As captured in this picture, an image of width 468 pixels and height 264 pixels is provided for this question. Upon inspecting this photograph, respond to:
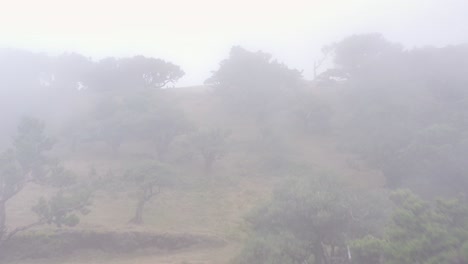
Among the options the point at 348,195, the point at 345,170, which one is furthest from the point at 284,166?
the point at 348,195

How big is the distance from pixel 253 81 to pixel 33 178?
23.5m

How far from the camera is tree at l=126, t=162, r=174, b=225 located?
20469 millimetres

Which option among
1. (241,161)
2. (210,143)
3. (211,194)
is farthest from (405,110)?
(211,194)

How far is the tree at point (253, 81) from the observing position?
37844mm

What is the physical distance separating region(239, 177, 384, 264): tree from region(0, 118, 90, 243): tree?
6.99 meters

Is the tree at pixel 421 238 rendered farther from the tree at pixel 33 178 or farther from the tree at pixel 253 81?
the tree at pixel 253 81

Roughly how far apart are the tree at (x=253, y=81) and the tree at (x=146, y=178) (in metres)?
17.2

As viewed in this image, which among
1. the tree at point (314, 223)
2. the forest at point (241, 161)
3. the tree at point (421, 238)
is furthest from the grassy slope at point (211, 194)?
the tree at point (421, 238)

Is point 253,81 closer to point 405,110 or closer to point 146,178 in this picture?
point 405,110

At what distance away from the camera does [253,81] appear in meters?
39.1

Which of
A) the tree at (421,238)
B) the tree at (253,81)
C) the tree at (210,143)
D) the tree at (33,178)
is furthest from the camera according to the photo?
the tree at (253,81)

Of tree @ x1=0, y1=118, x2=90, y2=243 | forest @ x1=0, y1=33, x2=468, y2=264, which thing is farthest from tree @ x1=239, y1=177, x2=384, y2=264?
tree @ x1=0, y1=118, x2=90, y2=243

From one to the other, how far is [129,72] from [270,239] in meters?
35.8

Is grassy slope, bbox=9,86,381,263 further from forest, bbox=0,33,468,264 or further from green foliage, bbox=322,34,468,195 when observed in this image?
green foliage, bbox=322,34,468,195
